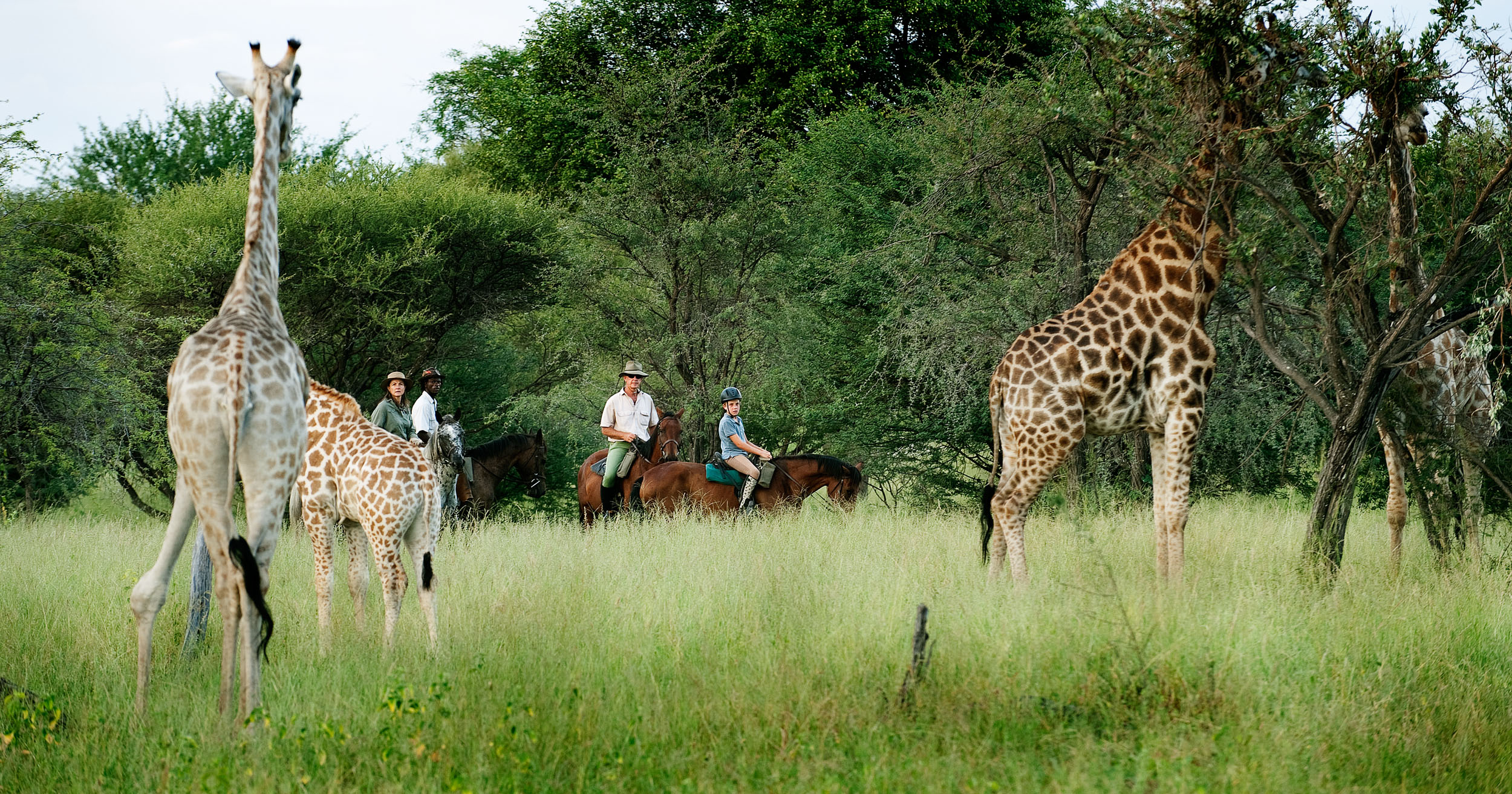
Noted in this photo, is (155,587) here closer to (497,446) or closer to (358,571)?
(358,571)

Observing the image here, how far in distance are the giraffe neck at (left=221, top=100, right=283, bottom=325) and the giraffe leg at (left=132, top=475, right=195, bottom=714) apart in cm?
106

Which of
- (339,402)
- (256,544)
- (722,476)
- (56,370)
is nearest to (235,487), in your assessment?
(256,544)

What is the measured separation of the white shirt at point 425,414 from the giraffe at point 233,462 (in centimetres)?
764

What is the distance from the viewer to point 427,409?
1367 centimetres

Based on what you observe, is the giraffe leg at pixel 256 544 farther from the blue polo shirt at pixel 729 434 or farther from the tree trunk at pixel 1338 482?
the blue polo shirt at pixel 729 434

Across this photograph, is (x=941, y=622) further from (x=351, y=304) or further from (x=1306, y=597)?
(x=351, y=304)

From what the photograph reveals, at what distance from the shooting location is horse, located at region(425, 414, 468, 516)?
42.4ft

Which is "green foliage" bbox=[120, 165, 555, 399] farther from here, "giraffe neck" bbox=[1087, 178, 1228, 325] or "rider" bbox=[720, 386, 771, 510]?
→ "giraffe neck" bbox=[1087, 178, 1228, 325]

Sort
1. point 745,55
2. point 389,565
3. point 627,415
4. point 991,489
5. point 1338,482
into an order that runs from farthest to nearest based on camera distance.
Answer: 1. point 745,55
2. point 627,415
3. point 991,489
4. point 1338,482
5. point 389,565

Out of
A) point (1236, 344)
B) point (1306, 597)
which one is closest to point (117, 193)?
point (1236, 344)

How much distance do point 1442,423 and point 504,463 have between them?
12107mm

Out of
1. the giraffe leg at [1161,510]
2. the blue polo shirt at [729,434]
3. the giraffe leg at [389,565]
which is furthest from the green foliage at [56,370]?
the giraffe leg at [1161,510]

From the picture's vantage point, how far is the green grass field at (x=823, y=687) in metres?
4.85

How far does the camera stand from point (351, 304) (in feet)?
61.6
